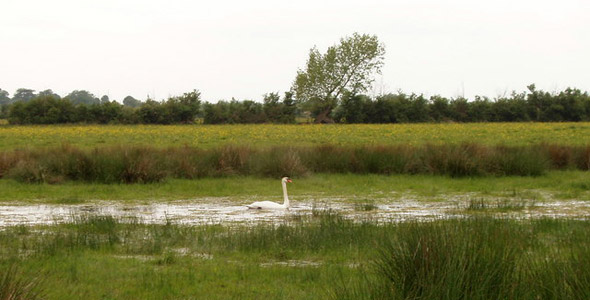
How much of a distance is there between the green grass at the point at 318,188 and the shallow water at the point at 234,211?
36.9 inches

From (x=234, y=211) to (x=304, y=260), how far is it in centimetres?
642

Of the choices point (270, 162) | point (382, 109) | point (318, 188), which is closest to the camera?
point (318, 188)

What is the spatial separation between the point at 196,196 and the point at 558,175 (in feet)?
42.2

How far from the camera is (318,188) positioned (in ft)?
69.1

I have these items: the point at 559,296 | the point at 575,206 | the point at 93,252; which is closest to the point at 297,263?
the point at 93,252

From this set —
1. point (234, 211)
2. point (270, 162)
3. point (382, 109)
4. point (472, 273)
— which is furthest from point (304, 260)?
point (382, 109)

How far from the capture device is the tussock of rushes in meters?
21.8

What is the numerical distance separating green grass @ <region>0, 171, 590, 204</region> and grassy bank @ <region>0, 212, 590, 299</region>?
5.41m

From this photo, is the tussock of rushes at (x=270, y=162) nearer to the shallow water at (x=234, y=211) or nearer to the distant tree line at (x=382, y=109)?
the shallow water at (x=234, y=211)

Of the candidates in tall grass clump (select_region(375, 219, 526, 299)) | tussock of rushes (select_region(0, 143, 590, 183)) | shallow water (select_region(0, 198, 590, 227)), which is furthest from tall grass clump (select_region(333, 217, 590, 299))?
tussock of rushes (select_region(0, 143, 590, 183))

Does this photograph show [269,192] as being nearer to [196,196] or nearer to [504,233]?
[196,196]

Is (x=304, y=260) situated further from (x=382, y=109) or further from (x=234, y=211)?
(x=382, y=109)

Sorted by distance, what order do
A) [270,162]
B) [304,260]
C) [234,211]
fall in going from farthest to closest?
[270,162] < [234,211] < [304,260]

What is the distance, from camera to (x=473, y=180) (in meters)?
22.6
